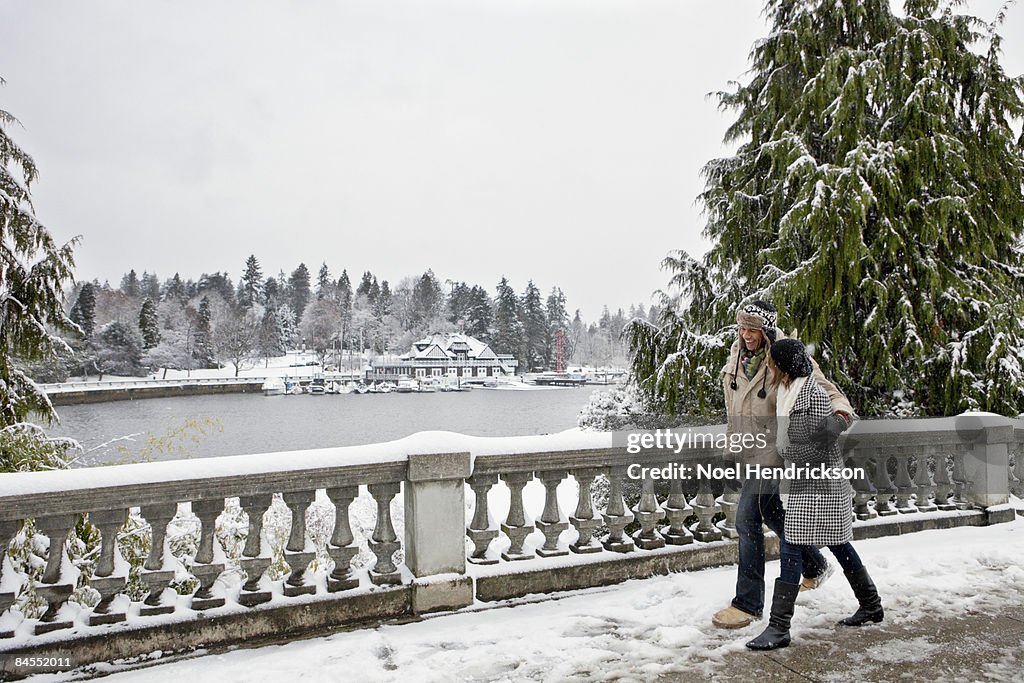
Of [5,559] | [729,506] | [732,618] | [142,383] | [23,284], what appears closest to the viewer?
[5,559]

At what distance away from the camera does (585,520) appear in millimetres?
4230

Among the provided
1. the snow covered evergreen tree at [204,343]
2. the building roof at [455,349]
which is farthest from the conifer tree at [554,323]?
the snow covered evergreen tree at [204,343]

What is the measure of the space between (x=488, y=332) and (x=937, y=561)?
83.1 m

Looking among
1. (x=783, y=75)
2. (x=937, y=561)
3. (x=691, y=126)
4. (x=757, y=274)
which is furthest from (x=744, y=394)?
(x=691, y=126)

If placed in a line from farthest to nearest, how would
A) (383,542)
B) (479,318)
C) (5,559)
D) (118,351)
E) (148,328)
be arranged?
(479,318)
(148,328)
(118,351)
(383,542)
(5,559)

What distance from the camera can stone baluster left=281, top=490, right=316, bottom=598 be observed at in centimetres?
360

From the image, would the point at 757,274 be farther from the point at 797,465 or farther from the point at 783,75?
the point at 797,465

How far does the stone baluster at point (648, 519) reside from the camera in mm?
4383

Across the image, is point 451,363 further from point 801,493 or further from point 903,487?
point 801,493

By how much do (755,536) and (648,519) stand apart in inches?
42.0

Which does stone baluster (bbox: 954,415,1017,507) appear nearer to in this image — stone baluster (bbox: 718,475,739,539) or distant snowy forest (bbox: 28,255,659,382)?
stone baluster (bbox: 718,475,739,539)

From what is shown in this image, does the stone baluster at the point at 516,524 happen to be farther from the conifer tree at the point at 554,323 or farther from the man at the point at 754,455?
the conifer tree at the point at 554,323

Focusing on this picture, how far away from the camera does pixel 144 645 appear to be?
10.6 feet

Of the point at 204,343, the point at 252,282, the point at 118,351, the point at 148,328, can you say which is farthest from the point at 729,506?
the point at 252,282
